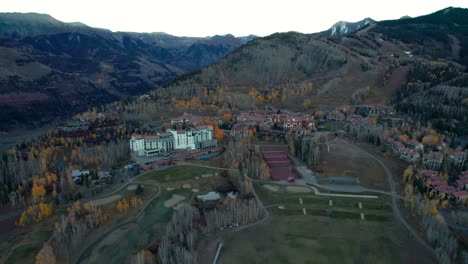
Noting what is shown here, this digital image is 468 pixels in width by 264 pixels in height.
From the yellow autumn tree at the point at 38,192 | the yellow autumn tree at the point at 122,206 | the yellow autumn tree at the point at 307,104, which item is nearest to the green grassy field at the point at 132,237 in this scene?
the yellow autumn tree at the point at 122,206

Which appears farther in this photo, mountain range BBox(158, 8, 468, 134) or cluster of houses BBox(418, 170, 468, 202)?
mountain range BBox(158, 8, 468, 134)

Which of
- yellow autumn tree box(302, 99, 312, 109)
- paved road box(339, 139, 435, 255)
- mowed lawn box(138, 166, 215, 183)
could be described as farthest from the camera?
yellow autumn tree box(302, 99, 312, 109)

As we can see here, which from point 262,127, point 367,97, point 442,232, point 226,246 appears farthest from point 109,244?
point 367,97

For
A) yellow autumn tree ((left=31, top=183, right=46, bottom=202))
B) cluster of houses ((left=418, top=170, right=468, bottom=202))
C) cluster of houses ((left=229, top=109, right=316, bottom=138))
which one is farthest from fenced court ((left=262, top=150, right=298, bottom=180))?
yellow autumn tree ((left=31, top=183, right=46, bottom=202))

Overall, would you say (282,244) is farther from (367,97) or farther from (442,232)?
(367,97)

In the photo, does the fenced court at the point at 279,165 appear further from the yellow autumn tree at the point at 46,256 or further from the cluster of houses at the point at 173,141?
the yellow autumn tree at the point at 46,256

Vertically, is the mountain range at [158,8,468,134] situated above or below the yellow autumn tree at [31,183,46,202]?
above

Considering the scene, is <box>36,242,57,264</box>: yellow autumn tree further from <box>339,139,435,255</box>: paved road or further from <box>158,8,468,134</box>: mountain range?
<box>158,8,468,134</box>: mountain range

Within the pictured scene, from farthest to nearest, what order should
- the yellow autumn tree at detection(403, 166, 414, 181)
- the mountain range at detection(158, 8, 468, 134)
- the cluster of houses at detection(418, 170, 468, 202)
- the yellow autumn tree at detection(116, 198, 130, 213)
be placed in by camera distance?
1. the mountain range at detection(158, 8, 468, 134)
2. the yellow autumn tree at detection(403, 166, 414, 181)
3. the cluster of houses at detection(418, 170, 468, 202)
4. the yellow autumn tree at detection(116, 198, 130, 213)
